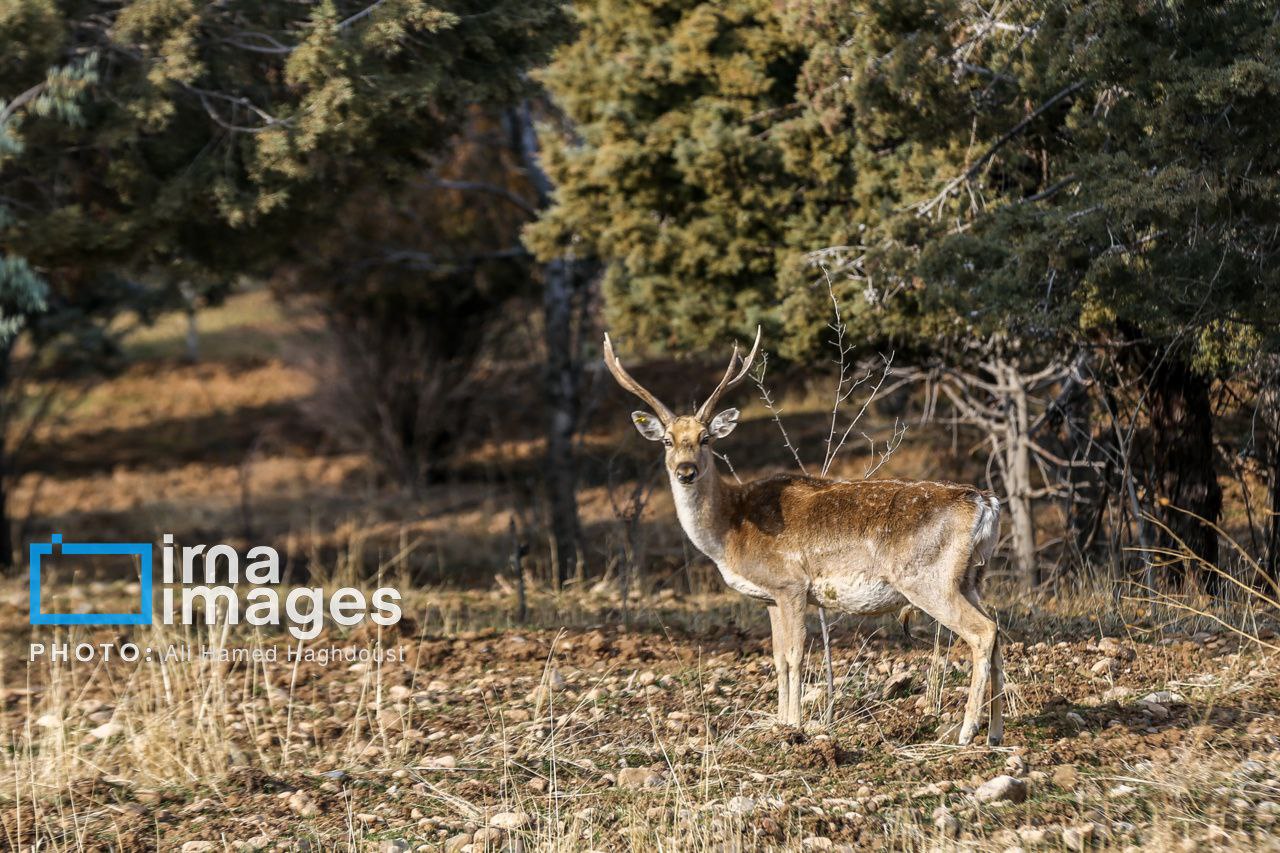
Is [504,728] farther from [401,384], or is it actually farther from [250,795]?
[401,384]

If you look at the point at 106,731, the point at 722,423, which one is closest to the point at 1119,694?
the point at 722,423

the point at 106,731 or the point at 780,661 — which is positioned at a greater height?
the point at 780,661

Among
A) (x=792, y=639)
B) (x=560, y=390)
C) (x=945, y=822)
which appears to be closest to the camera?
(x=945, y=822)

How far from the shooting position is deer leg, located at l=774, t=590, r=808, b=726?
6.23 m

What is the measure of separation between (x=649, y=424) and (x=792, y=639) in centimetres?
115

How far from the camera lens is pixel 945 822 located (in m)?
5.16

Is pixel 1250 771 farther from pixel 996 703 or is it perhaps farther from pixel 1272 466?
pixel 1272 466

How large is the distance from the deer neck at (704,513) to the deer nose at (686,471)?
0.51 ft

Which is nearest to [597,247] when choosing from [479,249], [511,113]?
[511,113]

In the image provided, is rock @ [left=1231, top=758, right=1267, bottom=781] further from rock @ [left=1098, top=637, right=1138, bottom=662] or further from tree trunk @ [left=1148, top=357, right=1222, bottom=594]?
tree trunk @ [left=1148, top=357, right=1222, bottom=594]

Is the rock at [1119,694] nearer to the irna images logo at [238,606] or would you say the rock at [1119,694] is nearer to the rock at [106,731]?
the irna images logo at [238,606]

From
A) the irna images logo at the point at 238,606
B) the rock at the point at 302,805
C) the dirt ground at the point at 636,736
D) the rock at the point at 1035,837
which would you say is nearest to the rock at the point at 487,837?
the dirt ground at the point at 636,736

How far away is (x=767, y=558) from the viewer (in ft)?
20.6

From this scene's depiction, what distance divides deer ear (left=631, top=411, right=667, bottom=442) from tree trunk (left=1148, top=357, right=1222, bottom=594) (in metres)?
5.10
